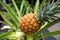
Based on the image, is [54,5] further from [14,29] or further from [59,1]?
[14,29]

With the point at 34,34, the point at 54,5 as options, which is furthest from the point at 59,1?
the point at 34,34

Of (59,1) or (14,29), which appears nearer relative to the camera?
(59,1)

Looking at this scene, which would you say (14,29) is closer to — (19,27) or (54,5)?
(19,27)

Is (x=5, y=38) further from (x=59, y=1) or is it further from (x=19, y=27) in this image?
(x=59, y=1)

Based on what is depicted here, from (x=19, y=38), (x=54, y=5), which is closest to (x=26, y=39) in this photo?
(x=19, y=38)

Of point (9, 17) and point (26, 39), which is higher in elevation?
point (9, 17)

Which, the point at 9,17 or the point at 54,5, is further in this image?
the point at 9,17

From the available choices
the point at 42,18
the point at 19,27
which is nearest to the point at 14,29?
the point at 19,27

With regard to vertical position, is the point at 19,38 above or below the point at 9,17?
below
